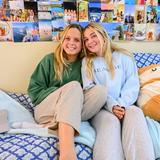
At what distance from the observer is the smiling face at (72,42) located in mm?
1608

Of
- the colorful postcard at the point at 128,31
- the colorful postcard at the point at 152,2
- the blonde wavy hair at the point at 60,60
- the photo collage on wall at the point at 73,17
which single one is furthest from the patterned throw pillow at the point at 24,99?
the colorful postcard at the point at 152,2

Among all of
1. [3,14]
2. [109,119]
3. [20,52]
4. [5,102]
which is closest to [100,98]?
[109,119]

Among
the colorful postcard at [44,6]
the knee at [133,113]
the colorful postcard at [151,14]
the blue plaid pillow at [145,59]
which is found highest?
the colorful postcard at [44,6]

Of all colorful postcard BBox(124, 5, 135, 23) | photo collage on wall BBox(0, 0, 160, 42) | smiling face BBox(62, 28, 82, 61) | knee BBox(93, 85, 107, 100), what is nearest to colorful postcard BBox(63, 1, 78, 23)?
photo collage on wall BBox(0, 0, 160, 42)

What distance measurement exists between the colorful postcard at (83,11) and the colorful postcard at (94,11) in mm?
29

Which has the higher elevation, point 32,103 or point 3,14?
point 3,14

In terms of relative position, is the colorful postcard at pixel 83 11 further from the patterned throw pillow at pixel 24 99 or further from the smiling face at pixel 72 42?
the patterned throw pillow at pixel 24 99

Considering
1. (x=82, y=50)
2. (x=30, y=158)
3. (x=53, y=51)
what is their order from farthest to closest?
(x=53, y=51)
(x=82, y=50)
(x=30, y=158)

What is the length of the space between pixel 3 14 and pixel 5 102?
60 cm

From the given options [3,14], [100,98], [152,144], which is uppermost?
[3,14]

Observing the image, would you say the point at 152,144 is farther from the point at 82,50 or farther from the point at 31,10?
the point at 31,10

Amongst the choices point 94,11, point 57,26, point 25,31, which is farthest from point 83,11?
point 25,31

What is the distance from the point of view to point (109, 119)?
1.34m

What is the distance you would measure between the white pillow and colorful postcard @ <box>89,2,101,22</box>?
0.77 meters
